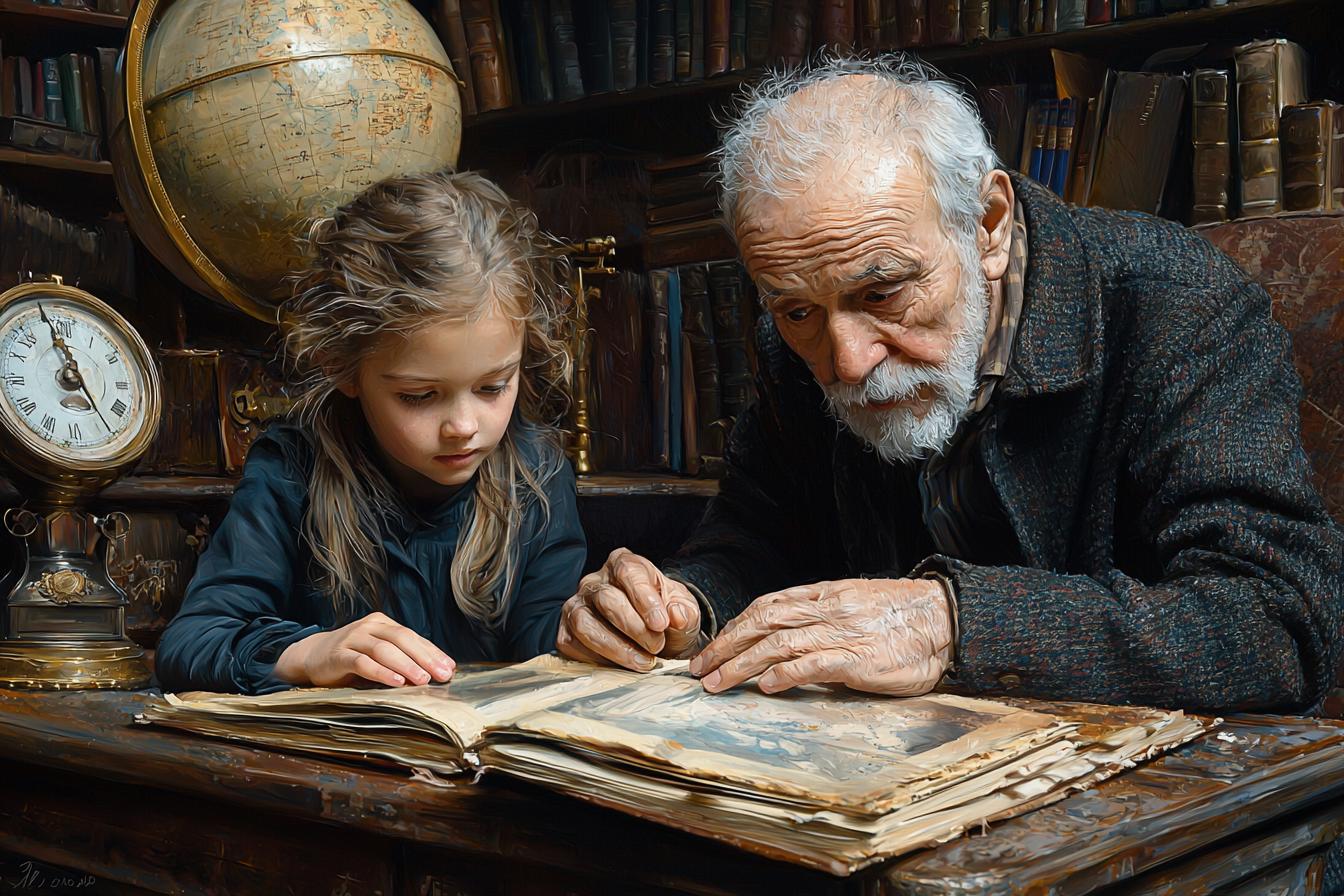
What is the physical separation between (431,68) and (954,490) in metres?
1.32

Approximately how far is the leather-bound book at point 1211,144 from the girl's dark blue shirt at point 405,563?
134 centimetres

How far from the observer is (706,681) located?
1.18 m

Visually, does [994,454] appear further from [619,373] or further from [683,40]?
[683,40]

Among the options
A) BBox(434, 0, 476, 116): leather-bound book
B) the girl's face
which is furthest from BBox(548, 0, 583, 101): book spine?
Answer: the girl's face

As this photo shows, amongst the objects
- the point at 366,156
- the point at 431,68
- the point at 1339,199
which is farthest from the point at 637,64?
the point at 1339,199

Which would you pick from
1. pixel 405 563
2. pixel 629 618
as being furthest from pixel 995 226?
pixel 405 563

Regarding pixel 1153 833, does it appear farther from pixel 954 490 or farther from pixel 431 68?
pixel 431 68

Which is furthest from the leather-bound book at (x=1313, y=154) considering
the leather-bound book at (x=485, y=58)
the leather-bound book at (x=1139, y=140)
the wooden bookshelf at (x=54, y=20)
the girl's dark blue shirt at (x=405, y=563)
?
the wooden bookshelf at (x=54, y=20)

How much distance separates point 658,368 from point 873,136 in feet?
4.77

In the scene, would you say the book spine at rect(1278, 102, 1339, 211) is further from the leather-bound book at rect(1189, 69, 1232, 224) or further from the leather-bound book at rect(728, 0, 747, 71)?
the leather-bound book at rect(728, 0, 747, 71)

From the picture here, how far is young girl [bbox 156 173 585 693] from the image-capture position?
1689mm

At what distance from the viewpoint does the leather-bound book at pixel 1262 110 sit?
2359 millimetres

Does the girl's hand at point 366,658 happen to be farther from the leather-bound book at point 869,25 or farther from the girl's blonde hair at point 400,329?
the leather-bound book at point 869,25

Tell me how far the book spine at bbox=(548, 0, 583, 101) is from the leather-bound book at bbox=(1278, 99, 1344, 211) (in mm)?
1561
